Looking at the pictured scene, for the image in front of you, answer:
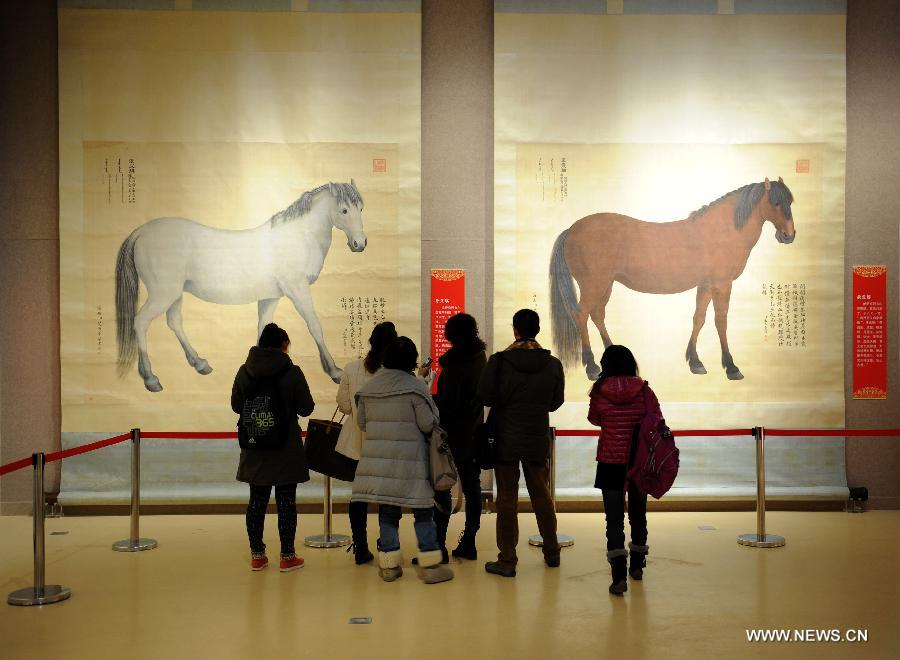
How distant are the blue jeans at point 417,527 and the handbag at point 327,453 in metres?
0.54

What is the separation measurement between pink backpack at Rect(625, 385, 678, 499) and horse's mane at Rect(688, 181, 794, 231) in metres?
3.23

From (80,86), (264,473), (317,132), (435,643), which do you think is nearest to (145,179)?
(80,86)

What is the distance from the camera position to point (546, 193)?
7.57 metres

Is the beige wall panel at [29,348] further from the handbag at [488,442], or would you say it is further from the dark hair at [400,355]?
the handbag at [488,442]

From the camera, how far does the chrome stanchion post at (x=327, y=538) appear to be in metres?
6.30

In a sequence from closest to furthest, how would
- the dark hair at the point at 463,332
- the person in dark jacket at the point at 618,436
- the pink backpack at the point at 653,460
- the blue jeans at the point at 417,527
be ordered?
the pink backpack at the point at 653,460
the person in dark jacket at the point at 618,436
the blue jeans at the point at 417,527
the dark hair at the point at 463,332

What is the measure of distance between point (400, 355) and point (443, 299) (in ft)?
7.58

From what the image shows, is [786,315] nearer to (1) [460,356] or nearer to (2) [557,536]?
(2) [557,536]

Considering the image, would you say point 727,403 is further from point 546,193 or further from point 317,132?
point 317,132

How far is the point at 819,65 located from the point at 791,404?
2769mm

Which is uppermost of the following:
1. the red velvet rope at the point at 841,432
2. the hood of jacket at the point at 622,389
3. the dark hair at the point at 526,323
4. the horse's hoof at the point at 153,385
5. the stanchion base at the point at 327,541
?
the dark hair at the point at 526,323

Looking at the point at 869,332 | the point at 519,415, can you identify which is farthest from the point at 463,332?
the point at 869,332

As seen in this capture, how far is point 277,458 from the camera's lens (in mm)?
5469

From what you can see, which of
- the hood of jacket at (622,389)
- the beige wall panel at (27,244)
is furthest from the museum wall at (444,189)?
the hood of jacket at (622,389)
